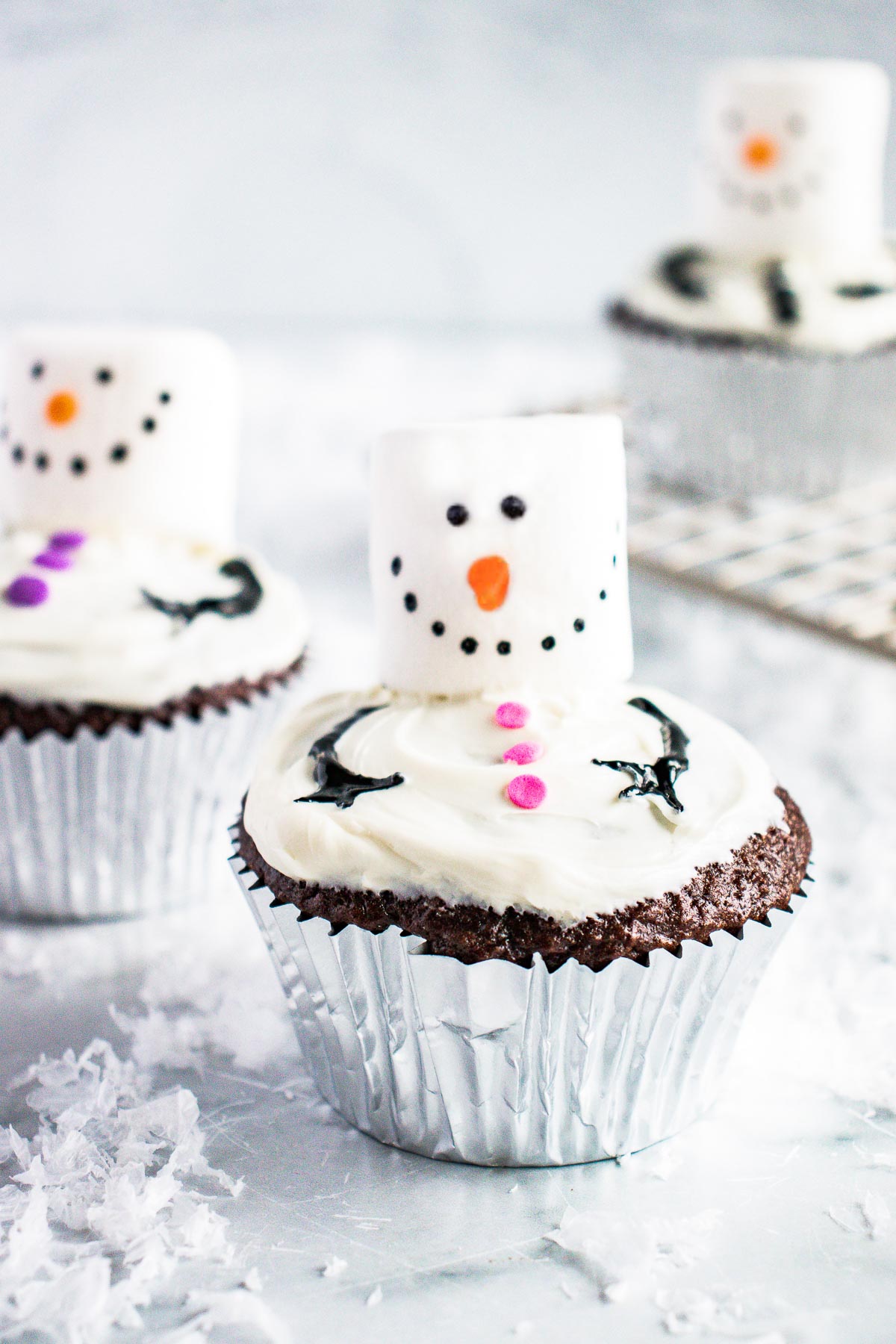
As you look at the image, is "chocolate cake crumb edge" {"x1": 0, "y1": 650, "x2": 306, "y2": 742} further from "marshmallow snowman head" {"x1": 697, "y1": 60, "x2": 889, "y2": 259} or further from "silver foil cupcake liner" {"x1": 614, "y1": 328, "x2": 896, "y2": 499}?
"marshmallow snowman head" {"x1": 697, "y1": 60, "x2": 889, "y2": 259}

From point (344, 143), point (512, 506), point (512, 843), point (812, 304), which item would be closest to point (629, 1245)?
point (512, 843)

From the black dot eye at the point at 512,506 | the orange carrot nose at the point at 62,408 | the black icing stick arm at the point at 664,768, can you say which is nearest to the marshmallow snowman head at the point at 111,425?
the orange carrot nose at the point at 62,408

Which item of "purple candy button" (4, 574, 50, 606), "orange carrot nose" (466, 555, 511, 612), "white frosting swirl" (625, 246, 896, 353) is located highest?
"white frosting swirl" (625, 246, 896, 353)

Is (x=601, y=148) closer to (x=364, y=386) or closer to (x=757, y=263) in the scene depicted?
(x=364, y=386)

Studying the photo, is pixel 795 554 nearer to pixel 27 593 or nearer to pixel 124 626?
pixel 124 626

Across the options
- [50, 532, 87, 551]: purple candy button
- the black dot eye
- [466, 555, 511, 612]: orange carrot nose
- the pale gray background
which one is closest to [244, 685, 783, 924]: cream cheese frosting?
[466, 555, 511, 612]: orange carrot nose

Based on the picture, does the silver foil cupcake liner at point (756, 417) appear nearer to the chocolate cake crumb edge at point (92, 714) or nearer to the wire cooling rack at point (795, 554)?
the wire cooling rack at point (795, 554)
